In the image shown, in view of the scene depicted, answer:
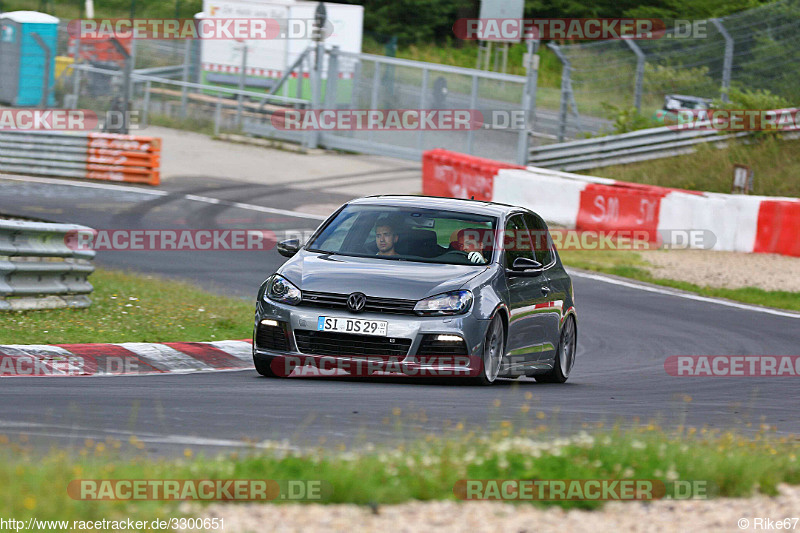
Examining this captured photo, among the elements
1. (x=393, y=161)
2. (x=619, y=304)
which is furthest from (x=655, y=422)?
(x=393, y=161)

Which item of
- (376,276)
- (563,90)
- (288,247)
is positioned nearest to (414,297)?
(376,276)

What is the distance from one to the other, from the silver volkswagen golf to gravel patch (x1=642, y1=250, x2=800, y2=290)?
8.47 meters

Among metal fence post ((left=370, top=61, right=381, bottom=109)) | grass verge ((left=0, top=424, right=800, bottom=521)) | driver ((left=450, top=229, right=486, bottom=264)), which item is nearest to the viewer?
grass verge ((left=0, top=424, right=800, bottom=521))

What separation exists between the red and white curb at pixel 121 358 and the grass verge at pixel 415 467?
367cm

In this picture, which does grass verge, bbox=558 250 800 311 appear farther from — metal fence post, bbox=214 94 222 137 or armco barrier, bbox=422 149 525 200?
metal fence post, bbox=214 94 222 137

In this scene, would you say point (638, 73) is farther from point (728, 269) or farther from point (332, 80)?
point (728, 269)

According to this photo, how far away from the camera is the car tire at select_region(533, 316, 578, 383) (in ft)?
36.3

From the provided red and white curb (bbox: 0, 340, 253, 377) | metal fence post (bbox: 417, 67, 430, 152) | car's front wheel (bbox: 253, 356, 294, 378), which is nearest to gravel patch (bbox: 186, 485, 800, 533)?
car's front wheel (bbox: 253, 356, 294, 378)

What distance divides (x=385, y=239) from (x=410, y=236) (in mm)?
201

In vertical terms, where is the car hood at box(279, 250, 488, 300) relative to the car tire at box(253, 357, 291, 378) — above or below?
above

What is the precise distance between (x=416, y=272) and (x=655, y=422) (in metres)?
2.22

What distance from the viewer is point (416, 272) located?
9320 millimetres

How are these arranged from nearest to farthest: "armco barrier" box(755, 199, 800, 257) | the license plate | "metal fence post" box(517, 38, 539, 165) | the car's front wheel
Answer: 1. the license plate
2. the car's front wheel
3. "armco barrier" box(755, 199, 800, 257)
4. "metal fence post" box(517, 38, 539, 165)

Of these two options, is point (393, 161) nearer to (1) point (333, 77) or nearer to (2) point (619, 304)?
(1) point (333, 77)
